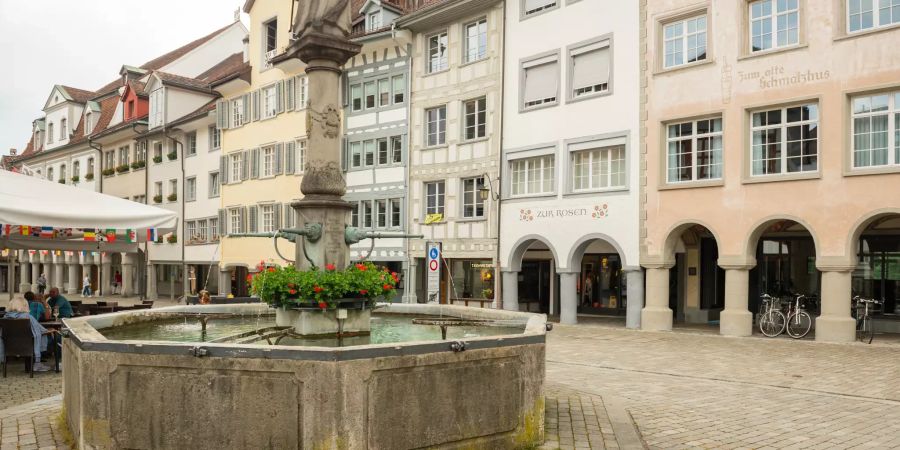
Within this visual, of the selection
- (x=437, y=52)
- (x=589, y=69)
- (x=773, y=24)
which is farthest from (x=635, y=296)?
(x=437, y=52)

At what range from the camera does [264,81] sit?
119 ft

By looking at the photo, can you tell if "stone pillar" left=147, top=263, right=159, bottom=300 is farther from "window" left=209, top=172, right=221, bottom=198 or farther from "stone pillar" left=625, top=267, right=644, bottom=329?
"stone pillar" left=625, top=267, right=644, bottom=329

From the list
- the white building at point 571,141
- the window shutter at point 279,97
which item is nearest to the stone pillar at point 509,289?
the white building at point 571,141

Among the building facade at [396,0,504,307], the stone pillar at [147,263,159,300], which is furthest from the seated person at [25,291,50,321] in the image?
the stone pillar at [147,263,159,300]

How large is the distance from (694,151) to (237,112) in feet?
81.0

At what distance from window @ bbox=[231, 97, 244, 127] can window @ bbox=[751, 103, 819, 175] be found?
25.7 m

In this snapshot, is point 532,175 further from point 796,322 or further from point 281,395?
point 281,395

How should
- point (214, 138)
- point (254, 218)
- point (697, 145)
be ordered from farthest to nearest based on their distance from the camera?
point (214, 138) → point (254, 218) → point (697, 145)

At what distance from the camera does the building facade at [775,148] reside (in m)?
18.0

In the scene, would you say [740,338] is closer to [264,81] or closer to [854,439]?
[854,439]

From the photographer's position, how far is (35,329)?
1179 centimetres

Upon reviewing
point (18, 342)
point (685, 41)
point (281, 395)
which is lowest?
point (18, 342)

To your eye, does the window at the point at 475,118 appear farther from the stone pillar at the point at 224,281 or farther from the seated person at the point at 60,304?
the stone pillar at the point at 224,281

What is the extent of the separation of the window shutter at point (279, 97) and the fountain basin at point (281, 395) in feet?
97.5
